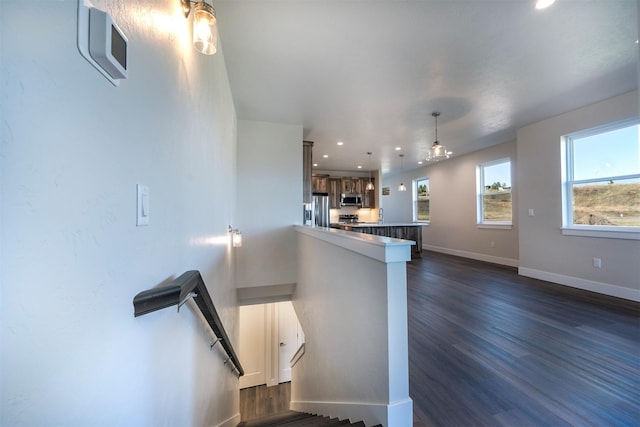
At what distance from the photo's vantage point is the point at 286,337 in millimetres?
5371

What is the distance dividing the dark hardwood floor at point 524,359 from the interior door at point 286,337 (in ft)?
A: 9.57

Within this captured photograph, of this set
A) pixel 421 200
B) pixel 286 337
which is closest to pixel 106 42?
pixel 286 337

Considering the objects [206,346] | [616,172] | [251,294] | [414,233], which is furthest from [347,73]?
[414,233]

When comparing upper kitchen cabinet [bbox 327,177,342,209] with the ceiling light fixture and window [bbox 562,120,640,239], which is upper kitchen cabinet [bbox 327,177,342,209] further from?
the ceiling light fixture

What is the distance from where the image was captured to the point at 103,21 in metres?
0.53

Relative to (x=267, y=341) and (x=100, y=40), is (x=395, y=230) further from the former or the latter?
(x=100, y=40)

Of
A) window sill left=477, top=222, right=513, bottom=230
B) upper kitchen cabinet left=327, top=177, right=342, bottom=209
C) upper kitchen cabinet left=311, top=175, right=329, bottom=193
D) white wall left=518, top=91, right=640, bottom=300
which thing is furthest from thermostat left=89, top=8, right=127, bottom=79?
A: upper kitchen cabinet left=327, top=177, right=342, bottom=209

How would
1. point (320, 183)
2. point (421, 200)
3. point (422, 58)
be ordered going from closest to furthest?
point (422, 58), point (320, 183), point (421, 200)

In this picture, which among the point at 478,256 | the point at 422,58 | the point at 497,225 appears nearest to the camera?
the point at 422,58

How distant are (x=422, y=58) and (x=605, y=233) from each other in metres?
3.53

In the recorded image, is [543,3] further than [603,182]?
No

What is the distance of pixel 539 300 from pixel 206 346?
392cm

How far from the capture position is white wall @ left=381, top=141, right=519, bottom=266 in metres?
5.40

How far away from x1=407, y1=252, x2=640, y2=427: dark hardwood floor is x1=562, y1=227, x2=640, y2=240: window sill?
2.69 feet
